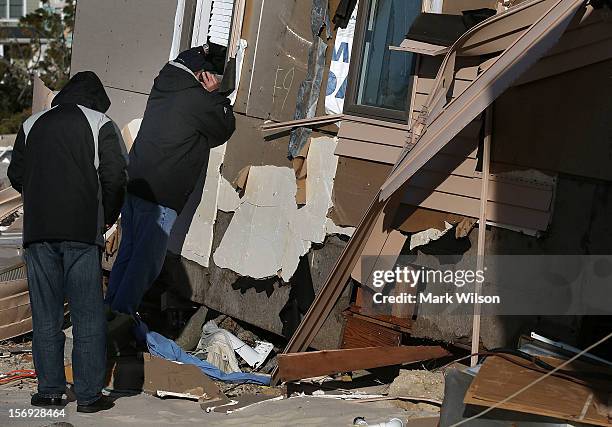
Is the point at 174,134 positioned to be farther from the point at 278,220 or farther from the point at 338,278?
the point at 338,278

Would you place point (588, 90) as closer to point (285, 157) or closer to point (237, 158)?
point (285, 157)

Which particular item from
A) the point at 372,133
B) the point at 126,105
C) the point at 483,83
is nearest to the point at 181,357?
the point at 372,133

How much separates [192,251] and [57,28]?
24.4m

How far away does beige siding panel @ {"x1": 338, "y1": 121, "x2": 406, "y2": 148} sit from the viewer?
22.3 feet

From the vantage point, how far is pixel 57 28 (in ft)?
101

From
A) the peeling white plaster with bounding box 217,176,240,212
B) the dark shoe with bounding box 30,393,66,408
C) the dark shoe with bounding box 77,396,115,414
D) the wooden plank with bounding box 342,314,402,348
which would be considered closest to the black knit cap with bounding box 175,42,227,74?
the peeling white plaster with bounding box 217,176,240,212

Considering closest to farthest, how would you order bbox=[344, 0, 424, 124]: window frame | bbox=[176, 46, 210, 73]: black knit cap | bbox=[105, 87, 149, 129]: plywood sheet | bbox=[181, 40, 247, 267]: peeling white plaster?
bbox=[344, 0, 424, 124]: window frame → bbox=[176, 46, 210, 73]: black knit cap → bbox=[181, 40, 247, 267]: peeling white plaster → bbox=[105, 87, 149, 129]: plywood sheet

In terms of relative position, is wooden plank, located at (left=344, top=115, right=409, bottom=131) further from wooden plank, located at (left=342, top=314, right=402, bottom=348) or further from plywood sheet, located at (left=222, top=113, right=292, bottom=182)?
wooden plank, located at (left=342, top=314, right=402, bottom=348)

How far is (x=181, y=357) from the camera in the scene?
726 cm

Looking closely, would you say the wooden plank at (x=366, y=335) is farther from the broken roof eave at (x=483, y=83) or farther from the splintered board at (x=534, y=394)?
the splintered board at (x=534, y=394)

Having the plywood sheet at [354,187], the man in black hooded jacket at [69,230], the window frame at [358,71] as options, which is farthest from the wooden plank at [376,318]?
the man in black hooded jacket at [69,230]

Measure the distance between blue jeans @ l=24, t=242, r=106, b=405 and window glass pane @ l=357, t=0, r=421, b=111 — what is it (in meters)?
2.51

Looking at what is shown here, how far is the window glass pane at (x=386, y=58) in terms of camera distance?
22.8 ft

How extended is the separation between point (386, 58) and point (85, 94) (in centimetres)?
235
